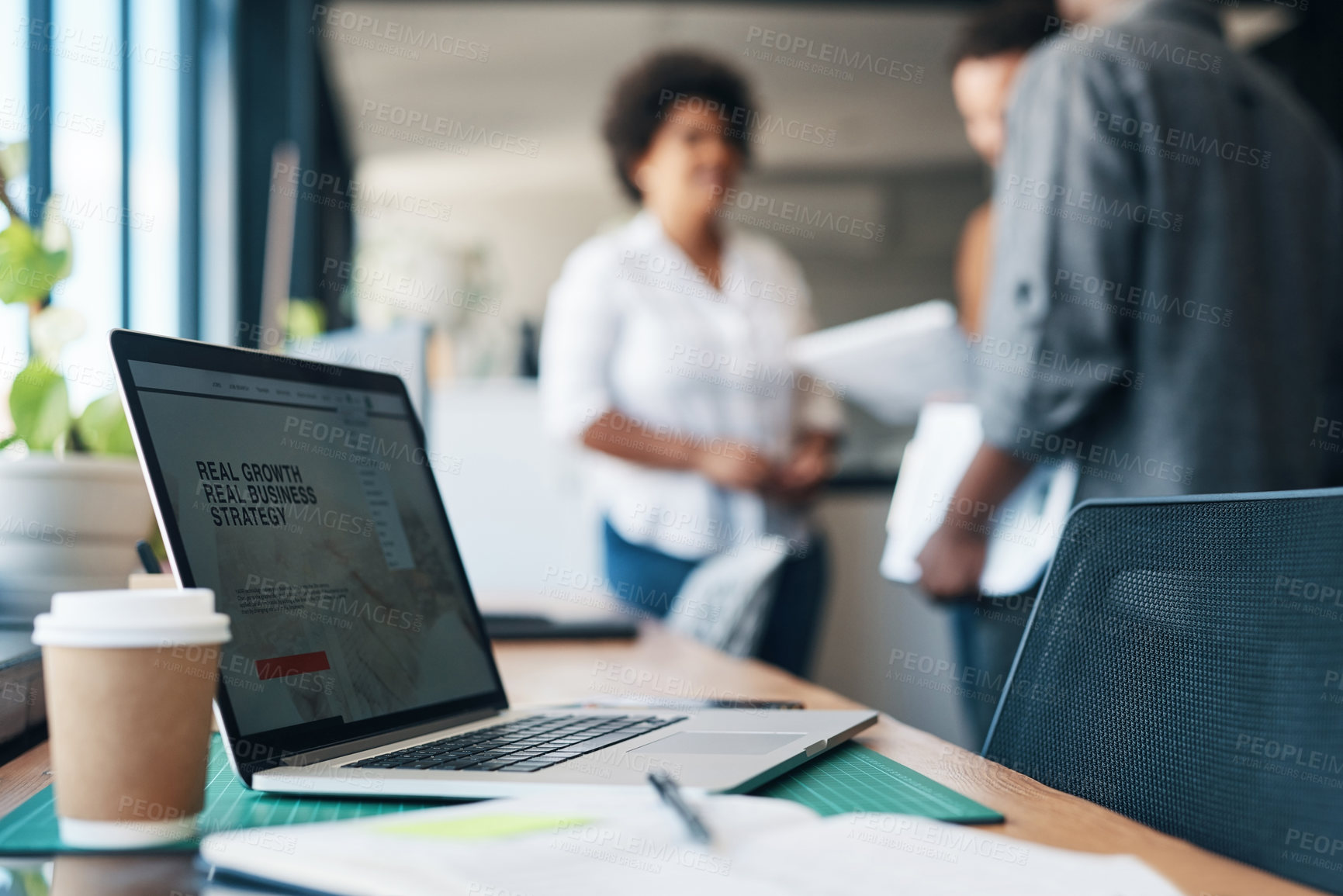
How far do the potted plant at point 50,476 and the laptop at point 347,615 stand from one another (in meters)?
0.25

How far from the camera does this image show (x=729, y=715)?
0.83m

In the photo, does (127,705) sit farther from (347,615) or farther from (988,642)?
(988,642)

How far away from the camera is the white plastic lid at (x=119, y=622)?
0.49 meters

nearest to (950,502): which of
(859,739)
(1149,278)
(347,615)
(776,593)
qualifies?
(1149,278)

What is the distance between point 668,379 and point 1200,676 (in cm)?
160

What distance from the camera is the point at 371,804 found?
60cm

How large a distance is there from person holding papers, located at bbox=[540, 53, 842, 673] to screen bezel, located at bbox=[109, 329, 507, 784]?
127 centimetres

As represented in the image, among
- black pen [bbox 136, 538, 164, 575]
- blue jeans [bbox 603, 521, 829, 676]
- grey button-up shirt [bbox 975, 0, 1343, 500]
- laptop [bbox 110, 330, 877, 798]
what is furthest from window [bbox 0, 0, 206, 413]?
grey button-up shirt [bbox 975, 0, 1343, 500]

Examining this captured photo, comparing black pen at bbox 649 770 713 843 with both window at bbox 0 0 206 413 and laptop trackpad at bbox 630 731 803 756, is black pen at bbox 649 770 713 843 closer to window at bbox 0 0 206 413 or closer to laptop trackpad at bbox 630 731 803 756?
laptop trackpad at bbox 630 731 803 756

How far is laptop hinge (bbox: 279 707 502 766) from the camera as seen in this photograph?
64 cm

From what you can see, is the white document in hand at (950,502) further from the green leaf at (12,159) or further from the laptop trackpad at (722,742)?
the green leaf at (12,159)

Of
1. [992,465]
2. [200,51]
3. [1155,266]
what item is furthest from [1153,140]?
[200,51]

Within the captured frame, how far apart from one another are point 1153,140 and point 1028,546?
0.53m

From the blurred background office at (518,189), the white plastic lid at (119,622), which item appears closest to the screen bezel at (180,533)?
the white plastic lid at (119,622)
